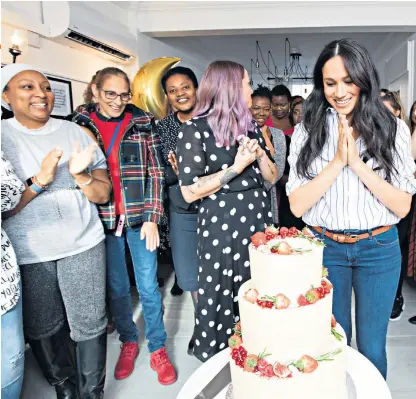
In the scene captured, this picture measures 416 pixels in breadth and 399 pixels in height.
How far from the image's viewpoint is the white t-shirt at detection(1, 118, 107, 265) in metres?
1.45

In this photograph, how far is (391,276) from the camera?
52.0 inches

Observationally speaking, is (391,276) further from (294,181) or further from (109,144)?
(109,144)

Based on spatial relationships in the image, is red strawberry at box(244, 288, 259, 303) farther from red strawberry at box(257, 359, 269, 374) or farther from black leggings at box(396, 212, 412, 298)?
black leggings at box(396, 212, 412, 298)

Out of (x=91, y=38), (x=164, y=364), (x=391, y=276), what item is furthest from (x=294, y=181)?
(x=91, y=38)

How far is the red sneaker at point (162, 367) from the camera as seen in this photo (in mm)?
2002

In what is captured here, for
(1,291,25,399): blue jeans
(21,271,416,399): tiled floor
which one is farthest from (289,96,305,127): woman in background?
(1,291,25,399): blue jeans

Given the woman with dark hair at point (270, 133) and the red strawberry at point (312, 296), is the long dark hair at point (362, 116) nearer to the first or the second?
the red strawberry at point (312, 296)

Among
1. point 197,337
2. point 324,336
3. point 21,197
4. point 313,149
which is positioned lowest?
point 197,337

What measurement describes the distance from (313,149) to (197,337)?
1.01 metres

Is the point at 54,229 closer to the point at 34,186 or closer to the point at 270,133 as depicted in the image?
the point at 34,186

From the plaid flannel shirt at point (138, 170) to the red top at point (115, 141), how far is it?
0.03 metres

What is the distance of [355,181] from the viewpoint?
130 cm

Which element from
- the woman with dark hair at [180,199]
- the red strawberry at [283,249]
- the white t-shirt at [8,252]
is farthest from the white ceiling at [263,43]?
the red strawberry at [283,249]

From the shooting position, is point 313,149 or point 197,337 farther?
point 197,337
